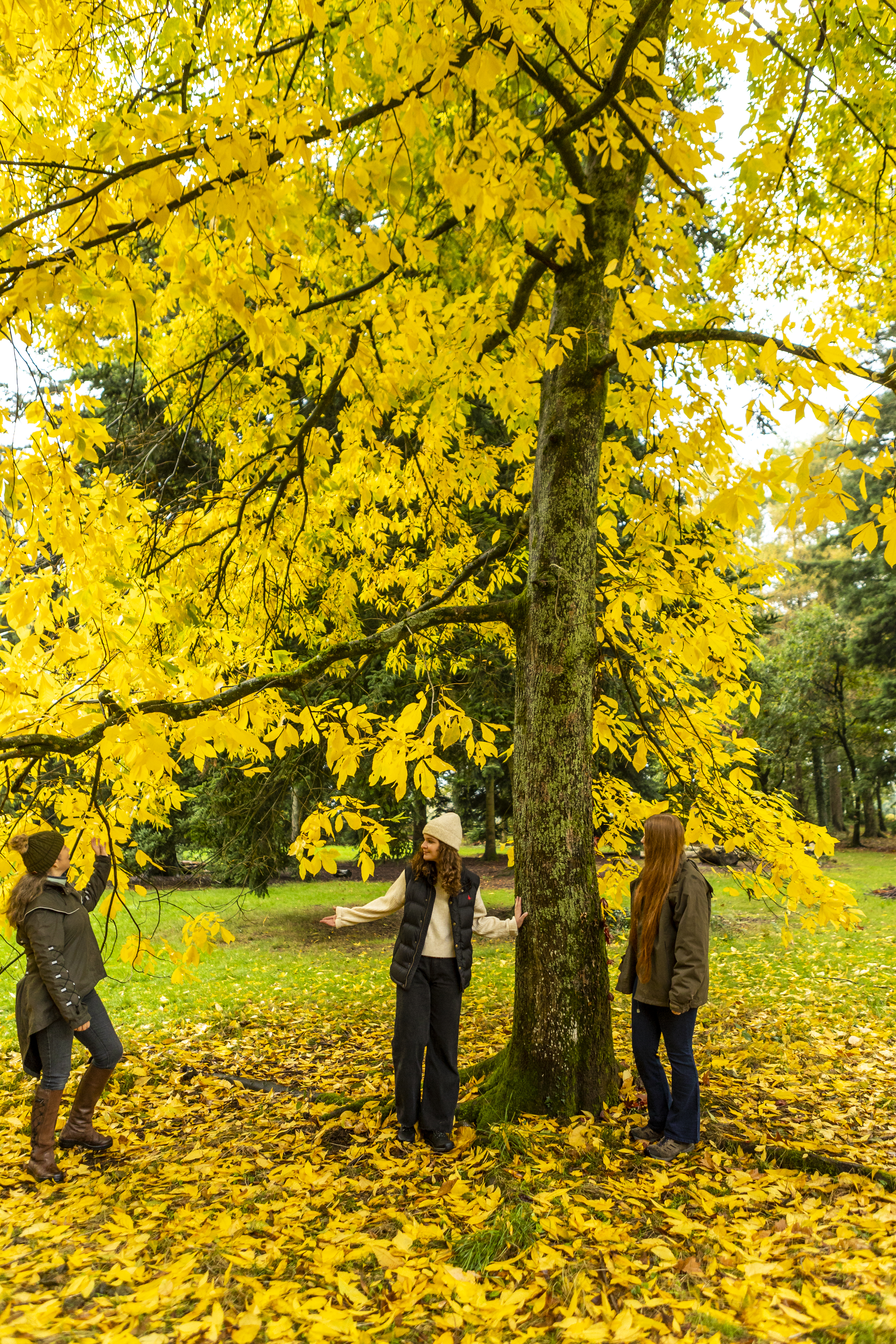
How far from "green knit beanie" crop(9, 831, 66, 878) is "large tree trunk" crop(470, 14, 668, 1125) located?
7.29 feet

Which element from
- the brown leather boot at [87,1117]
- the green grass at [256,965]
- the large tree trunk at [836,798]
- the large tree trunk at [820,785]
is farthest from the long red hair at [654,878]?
the large tree trunk at [836,798]

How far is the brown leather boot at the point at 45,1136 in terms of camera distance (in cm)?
362

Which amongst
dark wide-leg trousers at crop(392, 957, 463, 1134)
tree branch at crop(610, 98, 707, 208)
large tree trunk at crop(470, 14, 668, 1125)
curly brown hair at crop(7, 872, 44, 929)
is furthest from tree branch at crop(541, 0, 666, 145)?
curly brown hair at crop(7, 872, 44, 929)

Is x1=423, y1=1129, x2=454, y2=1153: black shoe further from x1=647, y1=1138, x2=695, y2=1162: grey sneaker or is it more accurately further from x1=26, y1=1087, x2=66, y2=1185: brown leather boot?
x1=26, y1=1087, x2=66, y2=1185: brown leather boot

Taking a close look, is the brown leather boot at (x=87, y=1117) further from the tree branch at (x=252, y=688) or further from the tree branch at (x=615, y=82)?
the tree branch at (x=615, y=82)

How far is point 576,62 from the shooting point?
396 cm

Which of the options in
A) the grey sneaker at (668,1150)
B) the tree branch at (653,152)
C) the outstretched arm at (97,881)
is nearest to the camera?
the tree branch at (653,152)

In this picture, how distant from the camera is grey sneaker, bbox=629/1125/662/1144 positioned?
138 inches

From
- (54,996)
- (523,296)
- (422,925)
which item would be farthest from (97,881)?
(523,296)

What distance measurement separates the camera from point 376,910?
3.96 m

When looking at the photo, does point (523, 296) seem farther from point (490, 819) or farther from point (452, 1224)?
point (490, 819)

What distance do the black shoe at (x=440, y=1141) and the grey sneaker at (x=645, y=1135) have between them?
827 millimetres

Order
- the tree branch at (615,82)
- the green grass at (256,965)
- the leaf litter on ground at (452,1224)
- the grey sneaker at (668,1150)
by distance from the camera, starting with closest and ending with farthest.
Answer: the leaf litter on ground at (452,1224) → the tree branch at (615,82) → the grey sneaker at (668,1150) → the green grass at (256,965)

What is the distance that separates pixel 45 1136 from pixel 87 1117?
0.31 m
